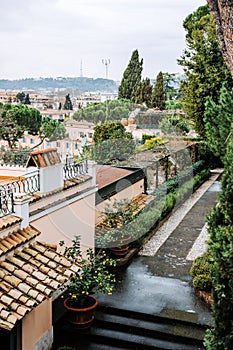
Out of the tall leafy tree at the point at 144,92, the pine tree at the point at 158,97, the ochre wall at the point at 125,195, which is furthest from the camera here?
the tall leafy tree at the point at 144,92

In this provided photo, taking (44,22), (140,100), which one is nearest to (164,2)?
(44,22)

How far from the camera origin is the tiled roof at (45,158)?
8.12 m

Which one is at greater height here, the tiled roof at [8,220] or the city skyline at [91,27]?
the city skyline at [91,27]

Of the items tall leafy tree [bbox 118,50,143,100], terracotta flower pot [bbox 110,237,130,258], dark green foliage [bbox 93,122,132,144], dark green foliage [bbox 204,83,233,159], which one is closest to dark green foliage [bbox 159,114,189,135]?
dark green foliage [bbox 93,122,132,144]

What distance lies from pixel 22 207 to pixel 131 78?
3690cm

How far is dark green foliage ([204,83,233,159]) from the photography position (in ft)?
14.9

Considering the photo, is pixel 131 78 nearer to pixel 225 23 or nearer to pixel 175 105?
pixel 175 105

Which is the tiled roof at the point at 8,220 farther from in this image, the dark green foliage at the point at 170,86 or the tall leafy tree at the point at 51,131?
the dark green foliage at the point at 170,86

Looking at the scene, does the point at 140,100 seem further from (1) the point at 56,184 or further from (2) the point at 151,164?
(1) the point at 56,184

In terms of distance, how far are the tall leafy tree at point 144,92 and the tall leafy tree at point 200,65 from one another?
24.9 m

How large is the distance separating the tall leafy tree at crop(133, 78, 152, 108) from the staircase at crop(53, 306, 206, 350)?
106 feet

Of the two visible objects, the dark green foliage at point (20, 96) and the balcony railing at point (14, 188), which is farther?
the dark green foliage at point (20, 96)

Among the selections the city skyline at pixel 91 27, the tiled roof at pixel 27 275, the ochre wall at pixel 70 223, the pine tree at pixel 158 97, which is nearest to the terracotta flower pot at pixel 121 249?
the ochre wall at pixel 70 223

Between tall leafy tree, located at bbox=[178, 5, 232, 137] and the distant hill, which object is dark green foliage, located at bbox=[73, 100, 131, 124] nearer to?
the distant hill
